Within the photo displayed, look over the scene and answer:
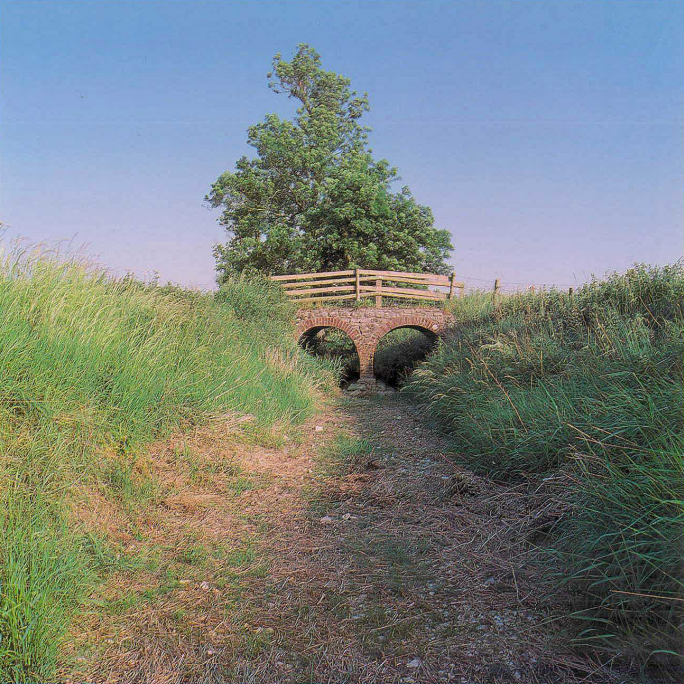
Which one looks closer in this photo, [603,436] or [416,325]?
[603,436]

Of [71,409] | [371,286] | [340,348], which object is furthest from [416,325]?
[71,409]

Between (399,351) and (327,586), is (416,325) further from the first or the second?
(327,586)

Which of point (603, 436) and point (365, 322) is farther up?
point (365, 322)

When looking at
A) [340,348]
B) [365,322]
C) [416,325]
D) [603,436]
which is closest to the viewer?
[603,436]

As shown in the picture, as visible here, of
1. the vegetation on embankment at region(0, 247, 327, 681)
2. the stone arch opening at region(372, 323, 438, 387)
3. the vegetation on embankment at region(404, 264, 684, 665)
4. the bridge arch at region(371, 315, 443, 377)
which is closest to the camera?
the vegetation on embankment at region(404, 264, 684, 665)

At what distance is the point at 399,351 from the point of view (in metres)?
20.7

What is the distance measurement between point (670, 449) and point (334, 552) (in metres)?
2.31

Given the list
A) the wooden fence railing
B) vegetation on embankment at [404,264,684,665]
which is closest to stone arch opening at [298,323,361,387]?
the wooden fence railing

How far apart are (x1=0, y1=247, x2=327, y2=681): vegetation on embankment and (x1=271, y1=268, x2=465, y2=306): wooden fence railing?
11.6 m

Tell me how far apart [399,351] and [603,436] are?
16974 mm

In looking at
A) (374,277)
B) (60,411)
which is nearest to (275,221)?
(374,277)

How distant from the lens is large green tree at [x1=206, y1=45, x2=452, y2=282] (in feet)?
72.5

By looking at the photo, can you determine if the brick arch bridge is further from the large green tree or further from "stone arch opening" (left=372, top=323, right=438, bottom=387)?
the large green tree

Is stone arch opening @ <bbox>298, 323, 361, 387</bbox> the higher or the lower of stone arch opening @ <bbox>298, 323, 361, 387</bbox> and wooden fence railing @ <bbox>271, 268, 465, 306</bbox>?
the lower
